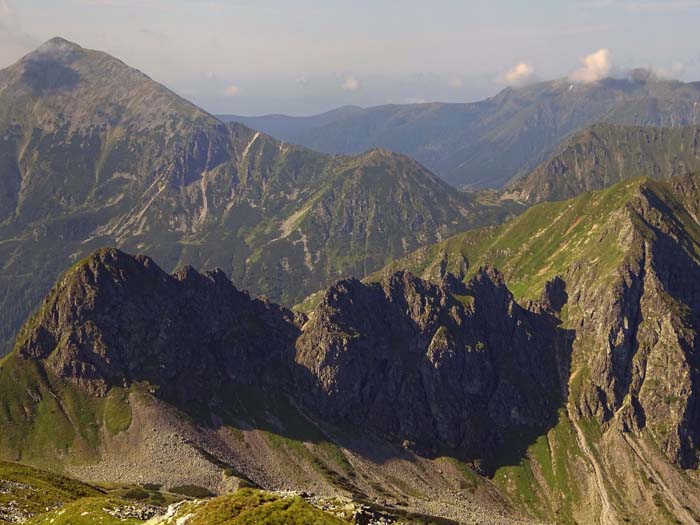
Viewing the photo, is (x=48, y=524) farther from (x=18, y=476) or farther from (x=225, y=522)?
(x=18, y=476)

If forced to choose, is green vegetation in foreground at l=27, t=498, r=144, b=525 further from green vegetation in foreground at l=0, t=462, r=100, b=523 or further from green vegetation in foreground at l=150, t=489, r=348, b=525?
green vegetation in foreground at l=150, t=489, r=348, b=525

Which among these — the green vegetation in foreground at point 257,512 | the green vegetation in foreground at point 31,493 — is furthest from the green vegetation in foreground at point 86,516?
Result: the green vegetation in foreground at point 257,512

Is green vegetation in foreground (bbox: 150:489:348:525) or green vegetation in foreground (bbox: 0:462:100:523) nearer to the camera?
green vegetation in foreground (bbox: 150:489:348:525)

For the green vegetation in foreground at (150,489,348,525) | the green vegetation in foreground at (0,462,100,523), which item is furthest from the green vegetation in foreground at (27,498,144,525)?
the green vegetation in foreground at (150,489,348,525)

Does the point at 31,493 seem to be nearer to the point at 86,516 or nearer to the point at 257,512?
the point at 86,516

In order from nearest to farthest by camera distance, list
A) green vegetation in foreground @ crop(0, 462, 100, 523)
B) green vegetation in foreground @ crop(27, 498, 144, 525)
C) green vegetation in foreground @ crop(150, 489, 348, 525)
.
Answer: green vegetation in foreground @ crop(150, 489, 348, 525), green vegetation in foreground @ crop(27, 498, 144, 525), green vegetation in foreground @ crop(0, 462, 100, 523)

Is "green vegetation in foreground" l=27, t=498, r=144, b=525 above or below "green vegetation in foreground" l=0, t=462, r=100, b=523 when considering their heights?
above

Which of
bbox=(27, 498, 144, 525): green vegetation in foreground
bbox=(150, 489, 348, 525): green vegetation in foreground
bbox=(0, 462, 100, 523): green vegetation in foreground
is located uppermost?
bbox=(150, 489, 348, 525): green vegetation in foreground

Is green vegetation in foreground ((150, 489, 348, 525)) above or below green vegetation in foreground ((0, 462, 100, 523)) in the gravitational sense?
above

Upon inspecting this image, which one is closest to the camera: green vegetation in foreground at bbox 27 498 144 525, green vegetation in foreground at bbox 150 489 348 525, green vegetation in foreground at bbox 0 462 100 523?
green vegetation in foreground at bbox 150 489 348 525

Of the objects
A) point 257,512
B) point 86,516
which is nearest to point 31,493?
point 86,516

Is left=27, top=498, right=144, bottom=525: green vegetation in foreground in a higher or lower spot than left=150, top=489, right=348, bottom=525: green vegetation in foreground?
lower

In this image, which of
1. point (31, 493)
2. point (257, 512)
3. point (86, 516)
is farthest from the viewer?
point (31, 493)
